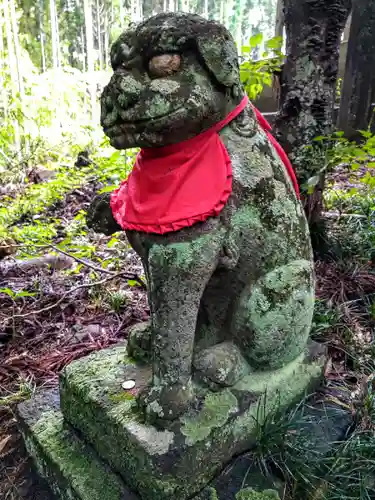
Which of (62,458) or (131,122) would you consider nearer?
(131,122)

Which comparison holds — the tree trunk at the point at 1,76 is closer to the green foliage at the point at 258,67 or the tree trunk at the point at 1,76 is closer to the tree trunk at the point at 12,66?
the tree trunk at the point at 12,66

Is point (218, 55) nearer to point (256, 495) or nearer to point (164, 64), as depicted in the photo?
point (164, 64)

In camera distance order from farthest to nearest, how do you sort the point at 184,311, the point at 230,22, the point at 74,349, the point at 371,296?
the point at 230,22 < the point at 371,296 < the point at 74,349 < the point at 184,311

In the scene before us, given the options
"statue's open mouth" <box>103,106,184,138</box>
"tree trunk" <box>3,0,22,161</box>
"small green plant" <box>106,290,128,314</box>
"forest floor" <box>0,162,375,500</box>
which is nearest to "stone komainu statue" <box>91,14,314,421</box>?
"statue's open mouth" <box>103,106,184,138</box>

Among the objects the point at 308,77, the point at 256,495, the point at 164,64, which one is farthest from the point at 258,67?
the point at 256,495

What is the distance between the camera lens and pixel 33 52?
53.5 feet

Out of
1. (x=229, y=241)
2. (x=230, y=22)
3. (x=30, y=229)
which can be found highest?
(x=230, y=22)

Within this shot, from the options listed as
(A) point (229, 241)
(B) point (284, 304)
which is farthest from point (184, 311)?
(B) point (284, 304)

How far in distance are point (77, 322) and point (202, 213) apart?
1863mm

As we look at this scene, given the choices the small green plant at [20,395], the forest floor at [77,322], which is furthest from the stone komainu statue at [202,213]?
the small green plant at [20,395]

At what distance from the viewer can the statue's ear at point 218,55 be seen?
1195 mm

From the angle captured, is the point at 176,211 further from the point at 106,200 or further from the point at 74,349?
the point at 74,349

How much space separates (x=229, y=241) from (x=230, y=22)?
2943 cm

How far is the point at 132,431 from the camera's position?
1.38 meters
